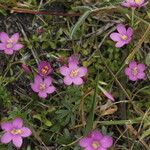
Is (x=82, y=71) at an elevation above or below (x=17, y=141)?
above

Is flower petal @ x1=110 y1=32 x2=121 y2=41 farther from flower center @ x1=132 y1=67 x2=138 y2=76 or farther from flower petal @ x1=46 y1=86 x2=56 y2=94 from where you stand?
flower petal @ x1=46 y1=86 x2=56 y2=94

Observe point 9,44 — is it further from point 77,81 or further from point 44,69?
point 77,81

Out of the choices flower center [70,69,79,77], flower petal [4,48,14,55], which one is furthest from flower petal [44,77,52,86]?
flower petal [4,48,14,55]

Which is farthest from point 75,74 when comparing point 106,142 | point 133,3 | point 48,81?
point 133,3

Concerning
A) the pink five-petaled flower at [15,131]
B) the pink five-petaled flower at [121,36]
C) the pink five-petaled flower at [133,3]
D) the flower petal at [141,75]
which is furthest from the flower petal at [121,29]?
the pink five-petaled flower at [15,131]

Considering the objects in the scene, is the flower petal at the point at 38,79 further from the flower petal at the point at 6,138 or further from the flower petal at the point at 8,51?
the flower petal at the point at 6,138

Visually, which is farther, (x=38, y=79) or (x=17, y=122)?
(x=38, y=79)
